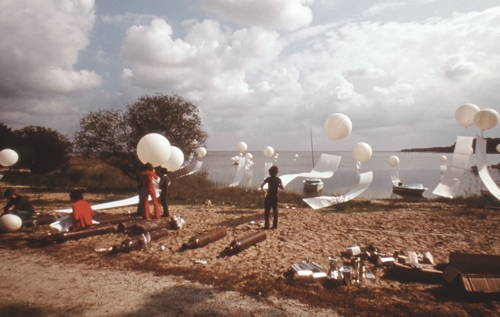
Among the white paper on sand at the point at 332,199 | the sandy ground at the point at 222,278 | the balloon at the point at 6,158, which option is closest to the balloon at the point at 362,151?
the white paper on sand at the point at 332,199

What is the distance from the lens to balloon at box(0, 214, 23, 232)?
7.15 meters

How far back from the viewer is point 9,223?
7188 mm

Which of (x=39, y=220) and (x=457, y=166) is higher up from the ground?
(x=457, y=166)

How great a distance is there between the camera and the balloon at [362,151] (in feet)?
43.4

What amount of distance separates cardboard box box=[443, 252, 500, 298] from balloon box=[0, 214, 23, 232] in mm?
9204

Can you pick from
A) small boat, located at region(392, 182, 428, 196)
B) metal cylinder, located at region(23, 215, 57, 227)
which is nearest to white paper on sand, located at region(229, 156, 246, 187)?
small boat, located at region(392, 182, 428, 196)

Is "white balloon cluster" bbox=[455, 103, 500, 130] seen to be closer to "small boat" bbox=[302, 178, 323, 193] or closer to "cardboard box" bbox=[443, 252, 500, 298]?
"cardboard box" bbox=[443, 252, 500, 298]

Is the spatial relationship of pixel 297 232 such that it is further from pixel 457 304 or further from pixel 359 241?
pixel 457 304

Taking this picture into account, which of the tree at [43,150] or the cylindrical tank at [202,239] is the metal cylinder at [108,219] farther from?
Answer: the tree at [43,150]

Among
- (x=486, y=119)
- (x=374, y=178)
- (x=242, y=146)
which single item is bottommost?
(x=374, y=178)

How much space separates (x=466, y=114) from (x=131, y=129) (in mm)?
16114

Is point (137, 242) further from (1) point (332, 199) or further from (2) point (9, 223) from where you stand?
(1) point (332, 199)

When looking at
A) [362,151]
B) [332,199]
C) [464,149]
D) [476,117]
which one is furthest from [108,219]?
[464,149]

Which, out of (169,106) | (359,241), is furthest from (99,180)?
(359,241)
